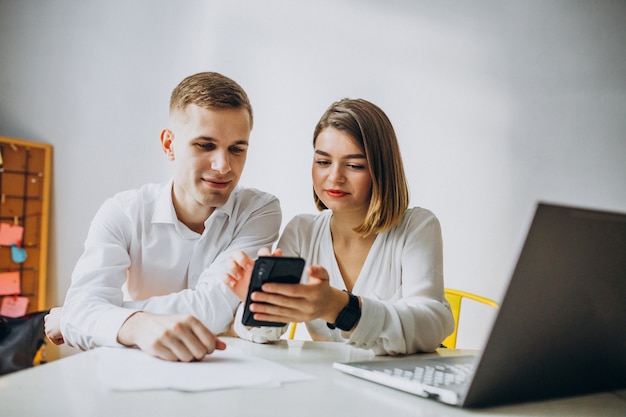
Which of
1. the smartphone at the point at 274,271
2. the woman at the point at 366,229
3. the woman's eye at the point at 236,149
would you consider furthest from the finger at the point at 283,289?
the woman's eye at the point at 236,149

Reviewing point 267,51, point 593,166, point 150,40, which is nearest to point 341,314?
point 593,166

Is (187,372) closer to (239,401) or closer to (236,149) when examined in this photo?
(239,401)

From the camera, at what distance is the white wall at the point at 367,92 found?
2.46 metres

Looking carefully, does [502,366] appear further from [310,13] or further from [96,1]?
[96,1]

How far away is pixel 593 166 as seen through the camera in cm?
242

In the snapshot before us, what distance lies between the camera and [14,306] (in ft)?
10.4

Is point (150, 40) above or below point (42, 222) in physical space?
above

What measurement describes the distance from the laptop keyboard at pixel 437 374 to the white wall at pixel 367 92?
5.56 feet

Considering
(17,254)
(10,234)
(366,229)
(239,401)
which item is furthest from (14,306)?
(239,401)

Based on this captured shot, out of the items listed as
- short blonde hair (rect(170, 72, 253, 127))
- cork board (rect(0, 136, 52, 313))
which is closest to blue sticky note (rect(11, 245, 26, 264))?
cork board (rect(0, 136, 52, 313))

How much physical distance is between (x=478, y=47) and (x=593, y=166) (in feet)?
2.32

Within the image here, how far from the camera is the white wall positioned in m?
2.46

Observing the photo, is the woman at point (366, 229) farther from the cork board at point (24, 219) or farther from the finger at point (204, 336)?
the cork board at point (24, 219)

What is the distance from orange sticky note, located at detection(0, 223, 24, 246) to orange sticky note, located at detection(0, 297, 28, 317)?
296 mm
